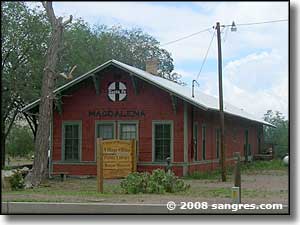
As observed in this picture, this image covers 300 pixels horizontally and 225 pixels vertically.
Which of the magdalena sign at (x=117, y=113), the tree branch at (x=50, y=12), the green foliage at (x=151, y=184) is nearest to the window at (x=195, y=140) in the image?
the magdalena sign at (x=117, y=113)

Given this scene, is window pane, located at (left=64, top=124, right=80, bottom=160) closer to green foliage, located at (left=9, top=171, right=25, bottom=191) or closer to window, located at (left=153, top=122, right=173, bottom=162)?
window, located at (left=153, top=122, right=173, bottom=162)

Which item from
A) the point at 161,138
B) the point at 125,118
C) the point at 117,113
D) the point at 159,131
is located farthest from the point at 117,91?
the point at 161,138

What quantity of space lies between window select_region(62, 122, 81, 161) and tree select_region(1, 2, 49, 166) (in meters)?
1.68

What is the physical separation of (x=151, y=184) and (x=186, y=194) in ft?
2.87

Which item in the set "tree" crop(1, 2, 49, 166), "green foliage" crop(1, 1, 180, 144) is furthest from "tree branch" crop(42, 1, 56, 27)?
"tree" crop(1, 2, 49, 166)

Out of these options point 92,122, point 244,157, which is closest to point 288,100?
point 92,122

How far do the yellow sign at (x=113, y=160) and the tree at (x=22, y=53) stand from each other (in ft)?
15.9

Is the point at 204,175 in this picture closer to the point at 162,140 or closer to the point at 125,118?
the point at 162,140

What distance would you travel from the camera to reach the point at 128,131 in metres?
18.2

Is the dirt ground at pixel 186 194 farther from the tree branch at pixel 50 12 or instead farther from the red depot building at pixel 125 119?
the tree branch at pixel 50 12

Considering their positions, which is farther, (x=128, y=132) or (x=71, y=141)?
→ (x=71, y=141)

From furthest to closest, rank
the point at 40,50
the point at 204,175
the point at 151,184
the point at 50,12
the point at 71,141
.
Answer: the point at 40,50 < the point at 71,141 < the point at 204,175 < the point at 50,12 < the point at 151,184

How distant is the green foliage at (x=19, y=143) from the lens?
40.0ft

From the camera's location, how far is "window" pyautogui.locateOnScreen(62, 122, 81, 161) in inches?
733
